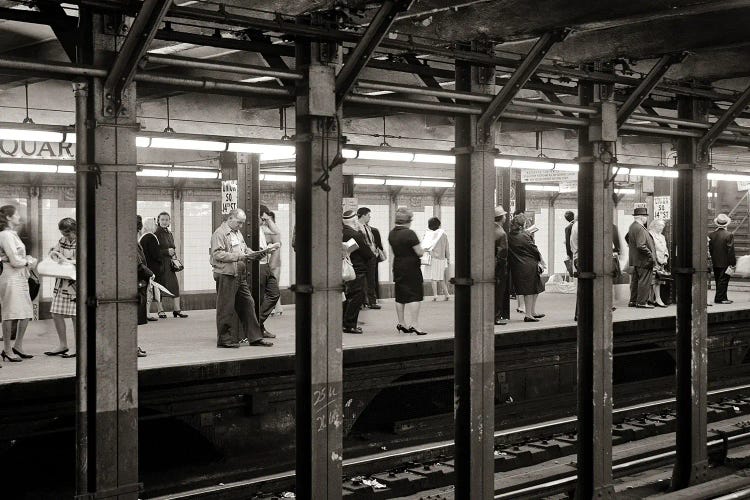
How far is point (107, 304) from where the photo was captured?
5.64 m

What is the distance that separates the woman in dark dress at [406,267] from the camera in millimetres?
13023

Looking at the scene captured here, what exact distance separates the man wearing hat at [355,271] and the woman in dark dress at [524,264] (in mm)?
2581

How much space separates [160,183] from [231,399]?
9.45 meters

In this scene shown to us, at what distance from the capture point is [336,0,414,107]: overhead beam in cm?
590

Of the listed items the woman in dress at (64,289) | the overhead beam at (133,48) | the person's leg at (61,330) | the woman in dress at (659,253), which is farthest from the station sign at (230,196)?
the woman in dress at (659,253)

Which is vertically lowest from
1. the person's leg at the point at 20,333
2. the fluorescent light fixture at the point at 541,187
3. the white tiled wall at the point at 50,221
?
the person's leg at the point at 20,333

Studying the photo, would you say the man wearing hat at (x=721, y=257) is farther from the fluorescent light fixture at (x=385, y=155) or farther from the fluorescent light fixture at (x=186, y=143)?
the fluorescent light fixture at (x=186, y=143)

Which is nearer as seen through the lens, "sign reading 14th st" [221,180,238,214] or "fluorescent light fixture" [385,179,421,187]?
"sign reading 14th st" [221,180,238,214]

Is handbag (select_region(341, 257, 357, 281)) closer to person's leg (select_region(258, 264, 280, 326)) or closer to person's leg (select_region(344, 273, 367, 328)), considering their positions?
person's leg (select_region(344, 273, 367, 328))

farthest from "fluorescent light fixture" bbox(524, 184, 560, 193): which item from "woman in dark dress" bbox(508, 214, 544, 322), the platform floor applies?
"woman in dark dress" bbox(508, 214, 544, 322)

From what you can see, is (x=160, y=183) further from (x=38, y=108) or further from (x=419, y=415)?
(x=419, y=415)

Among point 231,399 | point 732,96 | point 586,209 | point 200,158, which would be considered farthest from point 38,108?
point 732,96

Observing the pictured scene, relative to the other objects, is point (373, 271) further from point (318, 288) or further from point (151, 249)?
point (318, 288)

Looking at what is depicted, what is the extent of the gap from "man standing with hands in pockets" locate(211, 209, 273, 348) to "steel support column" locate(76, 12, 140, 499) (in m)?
5.67
